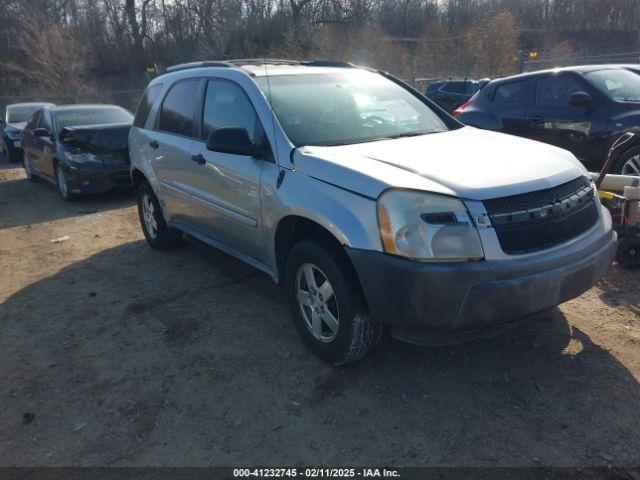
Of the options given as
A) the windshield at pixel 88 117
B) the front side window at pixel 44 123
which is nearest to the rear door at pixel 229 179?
the windshield at pixel 88 117

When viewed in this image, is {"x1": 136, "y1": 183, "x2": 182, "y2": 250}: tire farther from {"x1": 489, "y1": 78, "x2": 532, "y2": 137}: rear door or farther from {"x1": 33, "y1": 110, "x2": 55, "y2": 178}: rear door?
{"x1": 489, "y1": 78, "x2": 532, "y2": 137}: rear door

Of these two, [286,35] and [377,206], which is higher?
[286,35]

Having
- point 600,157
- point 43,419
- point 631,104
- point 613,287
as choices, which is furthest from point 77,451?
point 631,104

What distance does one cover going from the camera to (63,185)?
912 centimetres

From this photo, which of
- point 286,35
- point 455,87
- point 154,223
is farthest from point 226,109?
point 286,35

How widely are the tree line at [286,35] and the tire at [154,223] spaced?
22984 mm

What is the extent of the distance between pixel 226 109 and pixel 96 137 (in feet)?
17.6

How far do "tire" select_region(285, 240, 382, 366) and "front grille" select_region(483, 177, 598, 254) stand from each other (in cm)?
89

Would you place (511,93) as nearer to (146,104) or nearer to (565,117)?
(565,117)

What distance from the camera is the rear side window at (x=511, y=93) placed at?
7586mm

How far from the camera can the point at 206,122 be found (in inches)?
180

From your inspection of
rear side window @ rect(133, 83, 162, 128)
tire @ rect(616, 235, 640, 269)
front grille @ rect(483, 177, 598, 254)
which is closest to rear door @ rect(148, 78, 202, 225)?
rear side window @ rect(133, 83, 162, 128)

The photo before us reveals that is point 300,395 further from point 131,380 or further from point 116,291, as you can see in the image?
point 116,291

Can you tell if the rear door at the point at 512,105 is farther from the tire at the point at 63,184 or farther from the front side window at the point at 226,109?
the tire at the point at 63,184
